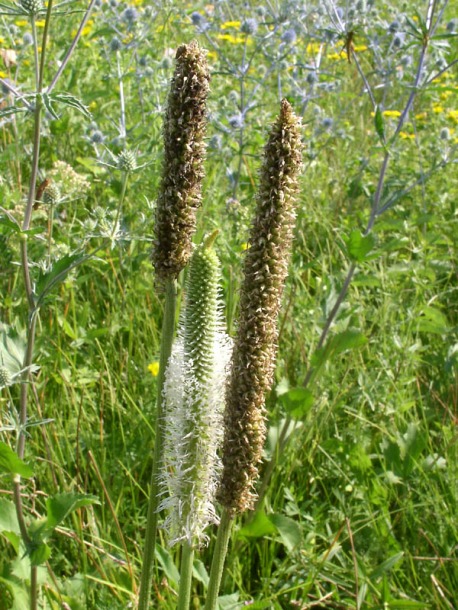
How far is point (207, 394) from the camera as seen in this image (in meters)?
1.59

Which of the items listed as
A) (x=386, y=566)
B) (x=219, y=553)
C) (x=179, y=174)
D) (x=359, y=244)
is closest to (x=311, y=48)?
(x=359, y=244)

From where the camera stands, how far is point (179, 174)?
145 centimetres

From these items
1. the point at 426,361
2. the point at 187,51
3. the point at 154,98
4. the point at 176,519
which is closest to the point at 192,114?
the point at 187,51

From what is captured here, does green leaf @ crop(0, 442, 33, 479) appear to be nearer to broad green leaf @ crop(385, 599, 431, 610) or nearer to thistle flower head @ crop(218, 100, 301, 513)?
thistle flower head @ crop(218, 100, 301, 513)

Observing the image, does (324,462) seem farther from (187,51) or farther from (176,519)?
(187,51)

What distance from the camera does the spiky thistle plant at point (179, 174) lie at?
1.38 meters

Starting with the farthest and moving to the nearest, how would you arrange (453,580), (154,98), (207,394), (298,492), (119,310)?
(154,98) → (119,310) → (298,492) → (453,580) → (207,394)

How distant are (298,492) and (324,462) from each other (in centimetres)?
18

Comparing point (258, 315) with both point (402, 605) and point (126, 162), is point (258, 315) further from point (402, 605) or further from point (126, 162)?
point (126, 162)

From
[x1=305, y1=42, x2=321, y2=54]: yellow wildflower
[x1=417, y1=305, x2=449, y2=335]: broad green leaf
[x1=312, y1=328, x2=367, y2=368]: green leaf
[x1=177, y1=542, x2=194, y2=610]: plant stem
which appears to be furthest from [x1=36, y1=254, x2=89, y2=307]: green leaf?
[x1=305, y1=42, x2=321, y2=54]: yellow wildflower

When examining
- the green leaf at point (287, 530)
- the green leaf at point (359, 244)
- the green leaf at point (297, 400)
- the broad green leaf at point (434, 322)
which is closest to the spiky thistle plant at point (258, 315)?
the green leaf at point (287, 530)

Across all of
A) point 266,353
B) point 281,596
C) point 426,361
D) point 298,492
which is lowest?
point 281,596

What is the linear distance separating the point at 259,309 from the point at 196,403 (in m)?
0.35

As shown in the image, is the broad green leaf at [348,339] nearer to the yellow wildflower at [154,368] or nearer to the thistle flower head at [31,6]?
the yellow wildflower at [154,368]
